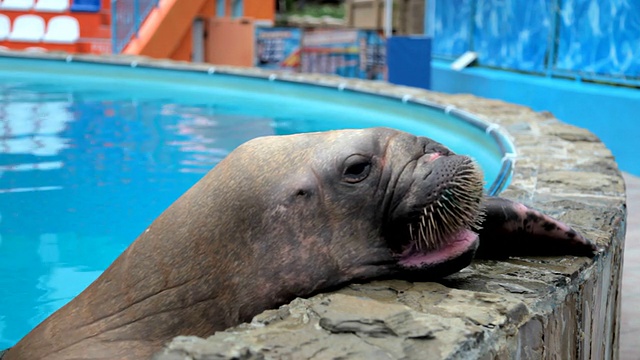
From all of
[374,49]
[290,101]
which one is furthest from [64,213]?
[374,49]

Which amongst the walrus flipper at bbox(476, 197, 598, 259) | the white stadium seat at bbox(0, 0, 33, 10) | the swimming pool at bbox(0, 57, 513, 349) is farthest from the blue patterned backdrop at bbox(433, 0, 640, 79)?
the white stadium seat at bbox(0, 0, 33, 10)

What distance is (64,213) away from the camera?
582 cm

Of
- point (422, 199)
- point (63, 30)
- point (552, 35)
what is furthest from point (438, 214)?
point (63, 30)

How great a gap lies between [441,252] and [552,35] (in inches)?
334

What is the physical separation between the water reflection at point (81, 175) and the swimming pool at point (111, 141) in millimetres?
12

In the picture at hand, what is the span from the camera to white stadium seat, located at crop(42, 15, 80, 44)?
18.9 meters

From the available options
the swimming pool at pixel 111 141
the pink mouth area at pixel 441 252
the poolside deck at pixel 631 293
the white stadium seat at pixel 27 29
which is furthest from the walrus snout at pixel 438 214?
the white stadium seat at pixel 27 29

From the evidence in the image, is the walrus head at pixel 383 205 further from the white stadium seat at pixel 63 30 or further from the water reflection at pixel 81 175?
the white stadium seat at pixel 63 30

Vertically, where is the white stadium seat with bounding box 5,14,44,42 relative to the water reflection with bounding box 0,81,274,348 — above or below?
above

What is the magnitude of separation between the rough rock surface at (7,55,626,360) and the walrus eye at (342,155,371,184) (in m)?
0.32

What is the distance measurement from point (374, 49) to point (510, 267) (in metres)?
14.3

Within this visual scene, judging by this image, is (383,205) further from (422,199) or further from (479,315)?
(479,315)

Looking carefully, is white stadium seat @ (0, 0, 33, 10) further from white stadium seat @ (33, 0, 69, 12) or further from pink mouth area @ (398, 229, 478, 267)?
pink mouth area @ (398, 229, 478, 267)

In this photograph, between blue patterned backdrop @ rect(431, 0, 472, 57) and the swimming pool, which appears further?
blue patterned backdrop @ rect(431, 0, 472, 57)
